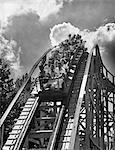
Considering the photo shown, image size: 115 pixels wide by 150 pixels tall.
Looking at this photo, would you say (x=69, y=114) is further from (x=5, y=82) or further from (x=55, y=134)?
(x=5, y=82)

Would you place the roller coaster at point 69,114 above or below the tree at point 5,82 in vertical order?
below

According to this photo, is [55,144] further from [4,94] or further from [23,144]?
[4,94]

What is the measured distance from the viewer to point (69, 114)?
948 cm

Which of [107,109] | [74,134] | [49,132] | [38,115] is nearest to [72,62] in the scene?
[107,109]

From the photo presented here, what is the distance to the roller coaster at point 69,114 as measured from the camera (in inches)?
332

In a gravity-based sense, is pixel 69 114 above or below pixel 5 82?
below

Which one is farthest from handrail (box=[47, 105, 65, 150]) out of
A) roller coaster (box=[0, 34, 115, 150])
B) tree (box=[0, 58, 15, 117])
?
tree (box=[0, 58, 15, 117])

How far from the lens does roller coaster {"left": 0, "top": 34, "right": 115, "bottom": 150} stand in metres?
8.45

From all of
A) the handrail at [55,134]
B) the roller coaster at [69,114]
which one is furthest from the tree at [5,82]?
the handrail at [55,134]

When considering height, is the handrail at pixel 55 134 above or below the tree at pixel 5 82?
below

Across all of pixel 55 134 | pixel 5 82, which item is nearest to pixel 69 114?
pixel 55 134

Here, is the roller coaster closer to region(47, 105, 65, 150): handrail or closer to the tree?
region(47, 105, 65, 150): handrail

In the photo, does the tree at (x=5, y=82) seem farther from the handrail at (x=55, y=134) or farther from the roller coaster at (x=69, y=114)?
the handrail at (x=55, y=134)

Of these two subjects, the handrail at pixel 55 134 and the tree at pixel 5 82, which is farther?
the tree at pixel 5 82
